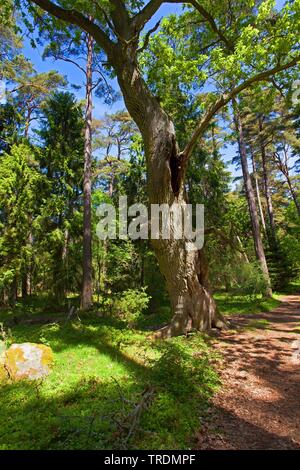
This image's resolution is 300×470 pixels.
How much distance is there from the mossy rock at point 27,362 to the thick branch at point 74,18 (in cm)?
675

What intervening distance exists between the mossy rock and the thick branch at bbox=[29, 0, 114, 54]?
6.75m

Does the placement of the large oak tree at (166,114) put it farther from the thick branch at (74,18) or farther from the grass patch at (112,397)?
the grass patch at (112,397)

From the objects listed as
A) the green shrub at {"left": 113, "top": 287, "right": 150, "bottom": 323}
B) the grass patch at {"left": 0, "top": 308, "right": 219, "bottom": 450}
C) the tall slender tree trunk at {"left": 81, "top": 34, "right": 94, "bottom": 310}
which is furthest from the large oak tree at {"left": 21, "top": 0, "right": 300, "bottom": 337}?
the tall slender tree trunk at {"left": 81, "top": 34, "right": 94, "bottom": 310}

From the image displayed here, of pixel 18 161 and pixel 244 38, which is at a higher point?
pixel 244 38

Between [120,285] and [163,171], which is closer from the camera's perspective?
[163,171]

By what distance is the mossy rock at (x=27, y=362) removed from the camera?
506 centimetres

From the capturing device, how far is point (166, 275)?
24.2ft

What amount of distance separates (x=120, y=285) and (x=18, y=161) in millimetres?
7776

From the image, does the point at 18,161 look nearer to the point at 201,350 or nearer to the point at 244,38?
the point at 244,38

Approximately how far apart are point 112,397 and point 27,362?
210cm

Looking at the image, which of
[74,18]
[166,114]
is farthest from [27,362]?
[74,18]

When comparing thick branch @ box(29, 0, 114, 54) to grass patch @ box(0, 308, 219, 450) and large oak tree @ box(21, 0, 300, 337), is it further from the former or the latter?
grass patch @ box(0, 308, 219, 450)
